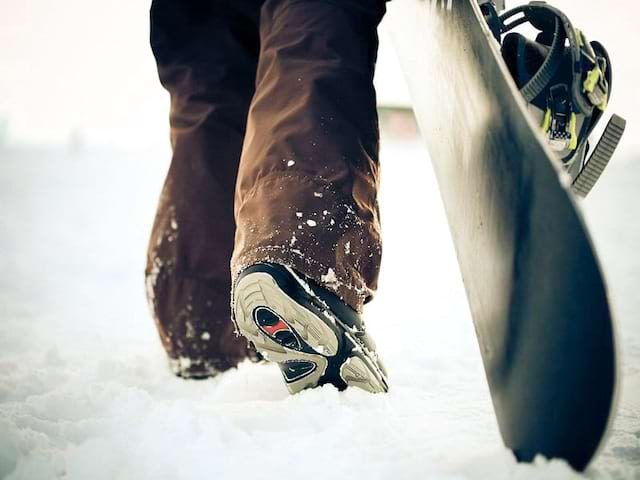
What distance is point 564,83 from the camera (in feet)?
3.12

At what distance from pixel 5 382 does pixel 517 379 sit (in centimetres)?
108

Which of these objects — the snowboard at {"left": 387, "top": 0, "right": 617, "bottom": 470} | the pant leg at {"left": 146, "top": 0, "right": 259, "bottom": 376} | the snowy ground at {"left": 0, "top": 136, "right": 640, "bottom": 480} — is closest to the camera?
the snowboard at {"left": 387, "top": 0, "right": 617, "bottom": 470}

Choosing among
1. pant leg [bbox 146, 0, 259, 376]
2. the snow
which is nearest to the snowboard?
the snow

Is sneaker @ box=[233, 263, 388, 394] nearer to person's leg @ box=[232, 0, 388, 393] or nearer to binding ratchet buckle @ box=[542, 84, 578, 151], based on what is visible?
person's leg @ box=[232, 0, 388, 393]

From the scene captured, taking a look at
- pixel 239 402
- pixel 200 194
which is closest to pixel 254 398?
pixel 239 402

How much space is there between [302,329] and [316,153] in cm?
31

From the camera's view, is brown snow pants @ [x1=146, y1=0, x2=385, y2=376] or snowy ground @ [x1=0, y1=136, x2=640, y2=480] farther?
brown snow pants @ [x1=146, y1=0, x2=385, y2=376]

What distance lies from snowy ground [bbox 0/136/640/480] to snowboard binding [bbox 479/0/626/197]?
1.56 feet

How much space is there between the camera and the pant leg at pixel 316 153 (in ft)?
2.95

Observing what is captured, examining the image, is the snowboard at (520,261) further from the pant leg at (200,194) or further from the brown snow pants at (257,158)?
the pant leg at (200,194)

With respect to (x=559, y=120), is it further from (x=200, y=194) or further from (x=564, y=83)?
(x=200, y=194)

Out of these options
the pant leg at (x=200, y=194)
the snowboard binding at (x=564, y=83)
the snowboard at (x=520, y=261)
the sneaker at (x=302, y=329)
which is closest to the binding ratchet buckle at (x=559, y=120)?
the snowboard binding at (x=564, y=83)

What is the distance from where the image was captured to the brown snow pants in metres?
0.92

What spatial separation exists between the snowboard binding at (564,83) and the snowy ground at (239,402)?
1.56 ft
